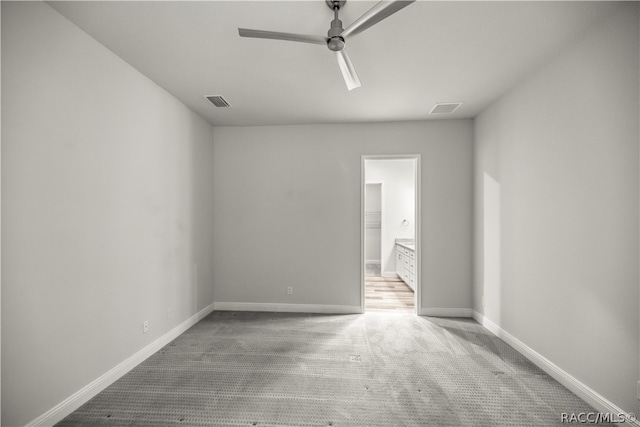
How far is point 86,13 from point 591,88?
334 centimetres

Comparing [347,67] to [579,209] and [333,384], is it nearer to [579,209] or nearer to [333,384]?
[579,209]

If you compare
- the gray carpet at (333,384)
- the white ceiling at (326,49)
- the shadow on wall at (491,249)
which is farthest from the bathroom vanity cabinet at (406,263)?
the white ceiling at (326,49)

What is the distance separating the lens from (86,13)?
6.41ft

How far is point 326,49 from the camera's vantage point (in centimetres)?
237

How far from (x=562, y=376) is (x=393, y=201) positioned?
4.66 m

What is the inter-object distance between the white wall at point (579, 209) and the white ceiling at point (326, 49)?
26cm

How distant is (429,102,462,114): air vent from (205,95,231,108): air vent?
93.7 inches

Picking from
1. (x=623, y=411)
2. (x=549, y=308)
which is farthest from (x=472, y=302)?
(x=623, y=411)

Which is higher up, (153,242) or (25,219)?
(25,219)

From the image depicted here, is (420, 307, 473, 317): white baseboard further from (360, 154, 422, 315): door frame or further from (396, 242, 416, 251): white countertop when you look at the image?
(396, 242, 416, 251): white countertop

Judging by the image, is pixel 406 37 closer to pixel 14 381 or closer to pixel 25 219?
pixel 25 219

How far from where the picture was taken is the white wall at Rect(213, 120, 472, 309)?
13.3 ft

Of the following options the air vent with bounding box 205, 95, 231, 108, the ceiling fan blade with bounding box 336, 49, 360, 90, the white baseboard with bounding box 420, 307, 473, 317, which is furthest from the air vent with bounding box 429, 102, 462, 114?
the white baseboard with bounding box 420, 307, 473, 317

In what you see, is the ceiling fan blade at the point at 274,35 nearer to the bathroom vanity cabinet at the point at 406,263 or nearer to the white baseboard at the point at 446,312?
the white baseboard at the point at 446,312
